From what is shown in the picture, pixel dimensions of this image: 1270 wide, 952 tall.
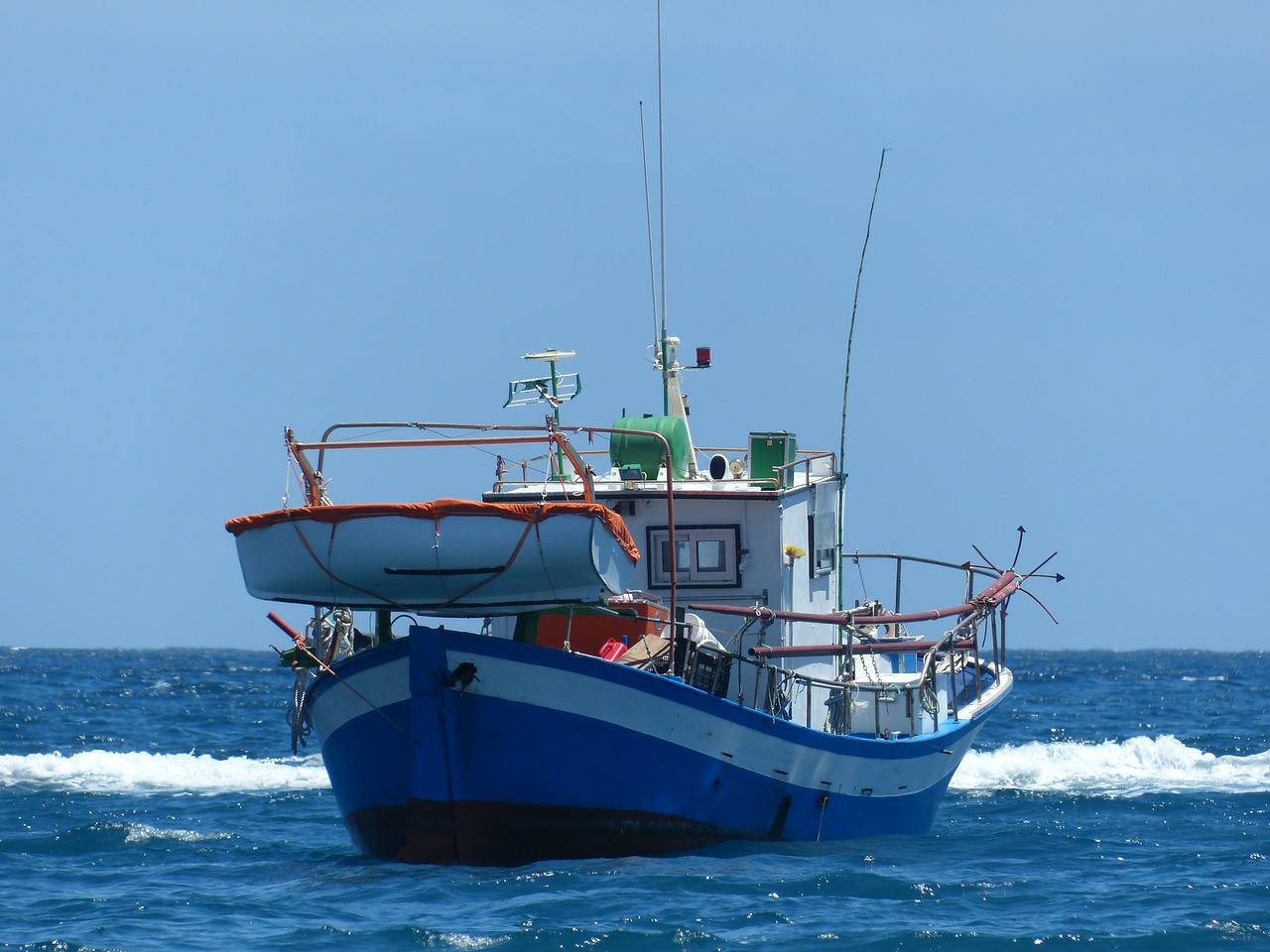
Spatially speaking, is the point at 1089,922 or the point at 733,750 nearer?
the point at 1089,922

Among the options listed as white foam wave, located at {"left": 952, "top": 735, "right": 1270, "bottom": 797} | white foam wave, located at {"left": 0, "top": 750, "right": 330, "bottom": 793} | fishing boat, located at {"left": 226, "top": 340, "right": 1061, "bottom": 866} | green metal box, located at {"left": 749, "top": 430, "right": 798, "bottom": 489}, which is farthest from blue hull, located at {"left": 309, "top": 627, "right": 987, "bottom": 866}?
white foam wave, located at {"left": 952, "top": 735, "right": 1270, "bottom": 797}

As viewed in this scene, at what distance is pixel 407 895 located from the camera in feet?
46.8

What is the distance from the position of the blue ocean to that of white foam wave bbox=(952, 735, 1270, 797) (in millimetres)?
98

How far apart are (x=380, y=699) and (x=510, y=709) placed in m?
1.31

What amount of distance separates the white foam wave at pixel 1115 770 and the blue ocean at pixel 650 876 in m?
0.10

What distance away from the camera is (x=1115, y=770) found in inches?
1137

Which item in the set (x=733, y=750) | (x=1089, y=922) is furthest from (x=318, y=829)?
(x=1089, y=922)

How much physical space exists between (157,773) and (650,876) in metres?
15.2

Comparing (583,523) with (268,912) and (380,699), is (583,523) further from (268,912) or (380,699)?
(268,912)

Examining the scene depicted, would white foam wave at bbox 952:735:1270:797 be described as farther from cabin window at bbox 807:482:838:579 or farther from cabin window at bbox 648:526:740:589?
cabin window at bbox 648:526:740:589

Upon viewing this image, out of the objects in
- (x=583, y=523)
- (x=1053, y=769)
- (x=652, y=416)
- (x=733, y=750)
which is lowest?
(x=1053, y=769)

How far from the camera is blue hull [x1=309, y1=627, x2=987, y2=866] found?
14781 millimetres

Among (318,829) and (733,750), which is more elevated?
(733,750)

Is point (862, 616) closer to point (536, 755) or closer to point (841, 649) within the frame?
point (841, 649)
